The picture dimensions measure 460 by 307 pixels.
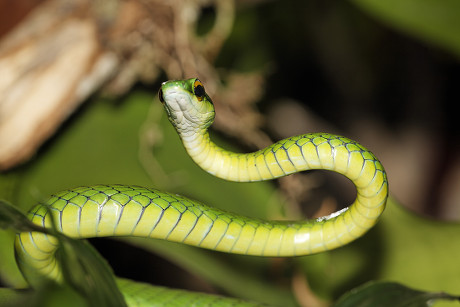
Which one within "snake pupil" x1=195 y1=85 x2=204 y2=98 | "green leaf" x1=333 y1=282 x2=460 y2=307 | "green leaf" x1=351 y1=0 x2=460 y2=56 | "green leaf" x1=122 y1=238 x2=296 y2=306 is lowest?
"green leaf" x1=122 y1=238 x2=296 y2=306

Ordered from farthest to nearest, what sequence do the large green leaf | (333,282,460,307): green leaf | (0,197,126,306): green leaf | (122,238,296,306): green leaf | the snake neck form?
(122,238,296,306): green leaf, the large green leaf, the snake neck, (333,282,460,307): green leaf, (0,197,126,306): green leaf

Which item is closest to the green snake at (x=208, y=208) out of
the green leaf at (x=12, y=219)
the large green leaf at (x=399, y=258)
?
the green leaf at (x=12, y=219)

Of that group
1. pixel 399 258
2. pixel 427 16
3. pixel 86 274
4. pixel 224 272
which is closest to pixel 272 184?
pixel 224 272

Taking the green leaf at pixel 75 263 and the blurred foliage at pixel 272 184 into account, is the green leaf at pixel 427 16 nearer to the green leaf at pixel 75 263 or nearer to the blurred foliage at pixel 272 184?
the blurred foliage at pixel 272 184

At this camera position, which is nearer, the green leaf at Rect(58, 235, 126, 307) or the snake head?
the green leaf at Rect(58, 235, 126, 307)

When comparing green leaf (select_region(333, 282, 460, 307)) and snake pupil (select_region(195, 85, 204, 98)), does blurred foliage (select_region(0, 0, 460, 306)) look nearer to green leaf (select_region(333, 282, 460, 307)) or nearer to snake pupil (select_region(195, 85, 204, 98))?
green leaf (select_region(333, 282, 460, 307))

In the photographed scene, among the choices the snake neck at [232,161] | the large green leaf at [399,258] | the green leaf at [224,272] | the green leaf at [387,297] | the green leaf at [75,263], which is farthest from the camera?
the green leaf at [224,272]

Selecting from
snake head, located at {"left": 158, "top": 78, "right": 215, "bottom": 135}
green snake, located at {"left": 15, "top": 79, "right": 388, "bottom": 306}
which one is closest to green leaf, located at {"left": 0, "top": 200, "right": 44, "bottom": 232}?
green snake, located at {"left": 15, "top": 79, "right": 388, "bottom": 306}
